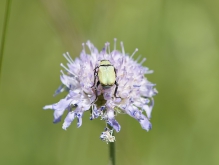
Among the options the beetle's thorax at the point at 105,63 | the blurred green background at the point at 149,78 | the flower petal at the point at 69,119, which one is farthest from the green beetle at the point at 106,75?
the blurred green background at the point at 149,78

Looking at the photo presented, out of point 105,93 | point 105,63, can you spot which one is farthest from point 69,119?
point 105,63

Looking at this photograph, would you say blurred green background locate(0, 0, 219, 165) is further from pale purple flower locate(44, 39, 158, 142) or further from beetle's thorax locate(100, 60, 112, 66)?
beetle's thorax locate(100, 60, 112, 66)

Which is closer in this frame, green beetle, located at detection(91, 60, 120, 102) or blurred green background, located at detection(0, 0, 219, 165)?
green beetle, located at detection(91, 60, 120, 102)

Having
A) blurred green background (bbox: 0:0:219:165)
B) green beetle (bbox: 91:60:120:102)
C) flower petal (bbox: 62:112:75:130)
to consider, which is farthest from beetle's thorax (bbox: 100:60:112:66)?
blurred green background (bbox: 0:0:219:165)

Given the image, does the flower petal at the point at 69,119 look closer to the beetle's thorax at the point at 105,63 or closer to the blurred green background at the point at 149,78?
the beetle's thorax at the point at 105,63

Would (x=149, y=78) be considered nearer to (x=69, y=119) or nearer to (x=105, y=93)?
(x=105, y=93)

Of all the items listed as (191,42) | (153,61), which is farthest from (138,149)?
(191,42)
